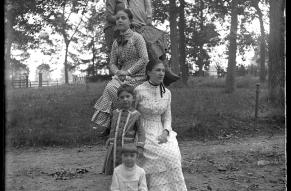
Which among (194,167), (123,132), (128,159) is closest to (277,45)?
(194,167)

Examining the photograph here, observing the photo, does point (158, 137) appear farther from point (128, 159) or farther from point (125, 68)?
point (125, 68)

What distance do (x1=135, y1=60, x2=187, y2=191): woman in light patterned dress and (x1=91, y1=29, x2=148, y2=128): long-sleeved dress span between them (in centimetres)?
39

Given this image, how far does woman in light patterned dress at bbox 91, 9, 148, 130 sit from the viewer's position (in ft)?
16.1

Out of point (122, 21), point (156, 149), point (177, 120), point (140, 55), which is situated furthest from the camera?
point (177, 120)

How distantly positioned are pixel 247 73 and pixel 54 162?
29.0 meters

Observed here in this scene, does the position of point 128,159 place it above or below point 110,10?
below

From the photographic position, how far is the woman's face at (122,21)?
15.9 ft

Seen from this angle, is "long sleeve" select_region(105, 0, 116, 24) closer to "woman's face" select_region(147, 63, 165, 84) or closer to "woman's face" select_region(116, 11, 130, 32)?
"woman's face" select_region(116, 11, 130, 32)

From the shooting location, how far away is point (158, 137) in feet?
14.6

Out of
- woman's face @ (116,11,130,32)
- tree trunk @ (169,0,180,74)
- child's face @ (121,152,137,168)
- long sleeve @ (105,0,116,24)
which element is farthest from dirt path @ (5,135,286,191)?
tree trunk @ (169,0,180,74)

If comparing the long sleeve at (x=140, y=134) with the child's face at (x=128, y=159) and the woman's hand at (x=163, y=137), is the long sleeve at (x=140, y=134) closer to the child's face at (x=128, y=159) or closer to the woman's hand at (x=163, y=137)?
the woman's hand at (x=163, y=137)

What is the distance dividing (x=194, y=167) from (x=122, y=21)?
11.9 feet

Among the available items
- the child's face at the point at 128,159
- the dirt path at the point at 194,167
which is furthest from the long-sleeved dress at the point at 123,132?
the dirt path at the point at 194,167

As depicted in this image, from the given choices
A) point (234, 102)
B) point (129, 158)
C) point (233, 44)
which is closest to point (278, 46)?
point (234, 102)
